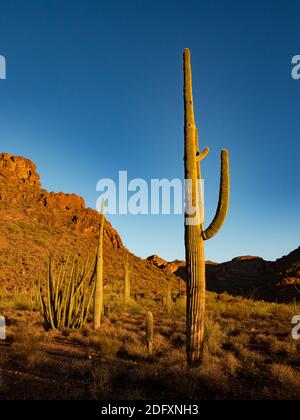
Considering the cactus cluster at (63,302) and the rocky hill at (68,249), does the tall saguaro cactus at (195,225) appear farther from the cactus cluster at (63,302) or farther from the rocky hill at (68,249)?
the rocky hill at (68,249)

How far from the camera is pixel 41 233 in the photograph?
144 feet

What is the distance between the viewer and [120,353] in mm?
Result: 8406

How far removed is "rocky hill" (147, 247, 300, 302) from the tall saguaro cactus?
25.2m

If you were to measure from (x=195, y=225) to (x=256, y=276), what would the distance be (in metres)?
49.1

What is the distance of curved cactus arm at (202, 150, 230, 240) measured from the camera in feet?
23.5

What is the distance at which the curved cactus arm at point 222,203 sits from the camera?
23.5ft

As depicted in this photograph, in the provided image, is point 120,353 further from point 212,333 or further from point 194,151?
point 194,151

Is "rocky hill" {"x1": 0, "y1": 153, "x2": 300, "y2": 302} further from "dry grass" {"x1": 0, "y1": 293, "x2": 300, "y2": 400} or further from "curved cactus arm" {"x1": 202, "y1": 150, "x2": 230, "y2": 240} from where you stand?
"curved cactus arm" {"x1": 202, "y1": 150, "x2": 230, "y2": 240}

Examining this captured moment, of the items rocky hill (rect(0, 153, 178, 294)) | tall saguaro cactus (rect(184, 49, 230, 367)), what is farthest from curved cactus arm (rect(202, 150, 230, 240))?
rocky hill (rect(0, 153, 178, 294))

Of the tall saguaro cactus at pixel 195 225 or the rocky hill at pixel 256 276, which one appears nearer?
the tall saguaro cactus at pixel 195 225

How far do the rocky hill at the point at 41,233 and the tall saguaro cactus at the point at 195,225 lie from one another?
2496cm

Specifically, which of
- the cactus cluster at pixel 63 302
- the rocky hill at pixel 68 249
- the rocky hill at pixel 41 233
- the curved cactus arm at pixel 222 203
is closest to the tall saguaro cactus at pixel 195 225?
the curved cactus arm at pixel 222 203

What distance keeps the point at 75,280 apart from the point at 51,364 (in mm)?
5007
